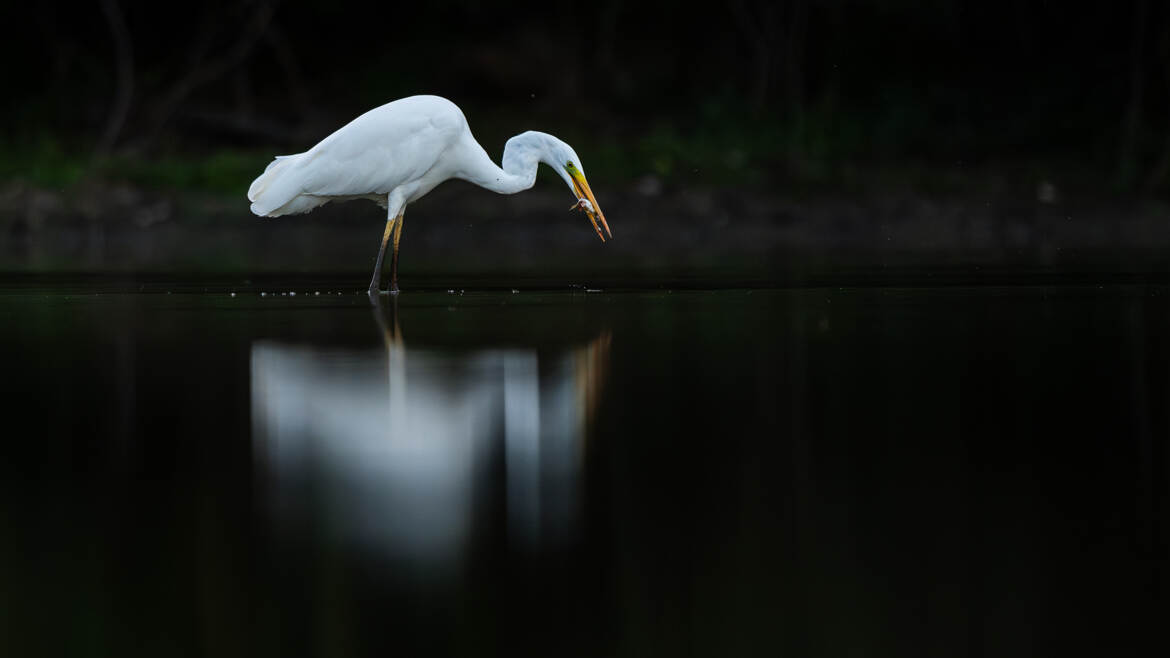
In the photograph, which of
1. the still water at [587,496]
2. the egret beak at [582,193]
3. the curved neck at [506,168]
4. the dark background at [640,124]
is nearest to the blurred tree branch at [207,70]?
the dark background at [640,124]

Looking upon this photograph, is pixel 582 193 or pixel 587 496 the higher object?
pixel 582 193

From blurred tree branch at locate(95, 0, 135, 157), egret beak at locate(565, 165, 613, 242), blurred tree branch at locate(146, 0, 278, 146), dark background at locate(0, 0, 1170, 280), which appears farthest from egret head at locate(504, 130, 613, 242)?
blurred tree branch at locate(95, 0, 135, 157)

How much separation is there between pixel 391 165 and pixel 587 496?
737 centimetres

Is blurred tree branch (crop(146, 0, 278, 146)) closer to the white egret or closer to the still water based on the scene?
the white egret

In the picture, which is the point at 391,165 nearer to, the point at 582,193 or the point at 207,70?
the point at 582,193

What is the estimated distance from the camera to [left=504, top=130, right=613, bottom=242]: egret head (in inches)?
451

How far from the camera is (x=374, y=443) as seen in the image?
4855mm

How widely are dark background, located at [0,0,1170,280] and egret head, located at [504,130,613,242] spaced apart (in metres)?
2.19

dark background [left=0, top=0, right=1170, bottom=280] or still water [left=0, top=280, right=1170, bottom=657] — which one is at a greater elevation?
dark background [left=0, top=0, right=1170, bottom=280]

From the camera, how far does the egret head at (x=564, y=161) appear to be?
451 inches

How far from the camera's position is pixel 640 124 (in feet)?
84.2

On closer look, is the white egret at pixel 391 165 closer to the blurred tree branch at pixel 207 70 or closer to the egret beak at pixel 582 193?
the egret beak at pixel 582 193

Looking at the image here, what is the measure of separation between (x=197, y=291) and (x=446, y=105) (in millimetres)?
2162

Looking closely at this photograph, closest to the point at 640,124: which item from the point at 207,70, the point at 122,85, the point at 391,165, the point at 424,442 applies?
the point at 207,70
